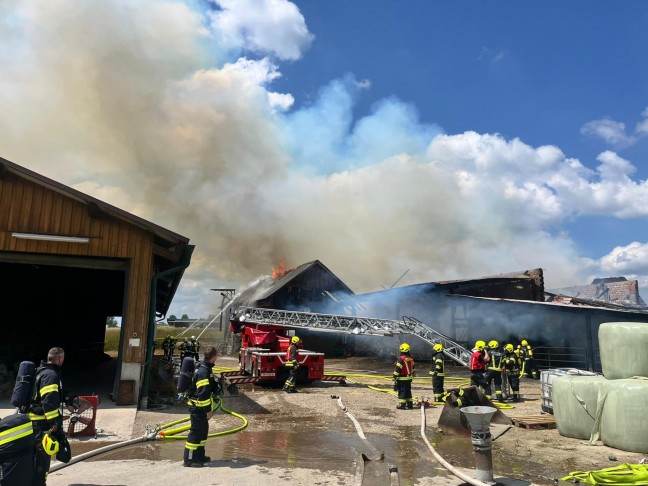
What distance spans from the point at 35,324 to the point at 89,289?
117 inches

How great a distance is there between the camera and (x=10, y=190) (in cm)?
976

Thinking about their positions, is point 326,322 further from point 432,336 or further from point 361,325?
point 432,336

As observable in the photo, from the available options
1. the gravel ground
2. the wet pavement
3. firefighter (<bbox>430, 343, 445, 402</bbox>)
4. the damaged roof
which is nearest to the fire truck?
the gravel ground

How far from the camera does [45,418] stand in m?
4.48

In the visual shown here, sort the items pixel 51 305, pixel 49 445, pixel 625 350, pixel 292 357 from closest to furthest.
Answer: pixel 49 445 → pixel 625 350 → pixel 292 357 → pixel 51 305

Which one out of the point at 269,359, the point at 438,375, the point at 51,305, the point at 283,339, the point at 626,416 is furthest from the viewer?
the point at 51,305

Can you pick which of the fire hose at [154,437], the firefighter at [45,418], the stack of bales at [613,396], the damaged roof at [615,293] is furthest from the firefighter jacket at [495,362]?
the damaged roof at [615,293]

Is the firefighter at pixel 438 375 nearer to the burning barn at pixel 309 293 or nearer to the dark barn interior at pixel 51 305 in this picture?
the dark barn interior at pixel 51 305

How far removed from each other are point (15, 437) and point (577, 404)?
26.9 ft

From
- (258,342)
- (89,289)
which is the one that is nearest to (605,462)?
(258,342)

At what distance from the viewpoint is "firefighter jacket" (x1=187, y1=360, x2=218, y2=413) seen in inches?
239

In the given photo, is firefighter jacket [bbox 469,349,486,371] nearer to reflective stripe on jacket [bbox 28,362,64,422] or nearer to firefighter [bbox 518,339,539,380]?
firefighter [bbox 518,339,539,380]

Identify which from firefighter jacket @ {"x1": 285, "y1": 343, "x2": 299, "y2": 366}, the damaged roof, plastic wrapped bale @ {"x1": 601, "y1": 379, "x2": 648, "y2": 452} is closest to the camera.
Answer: plastic wrapped bale @ {"x1": 601, "y1": 379, "x2": 648, "y2": 452}

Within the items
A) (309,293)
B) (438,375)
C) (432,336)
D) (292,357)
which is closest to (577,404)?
(438,375)
